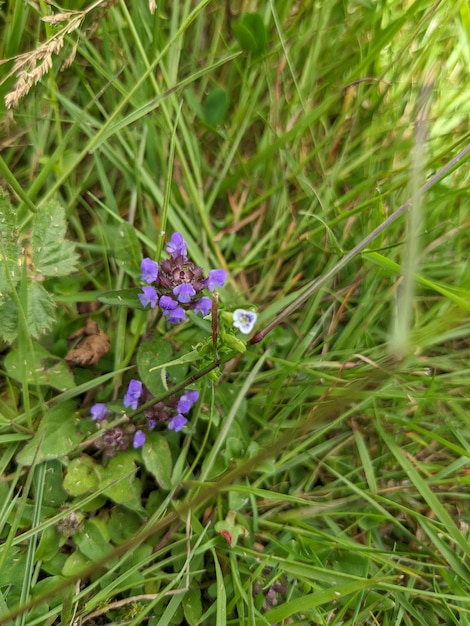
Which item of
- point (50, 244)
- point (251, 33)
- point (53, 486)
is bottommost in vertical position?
point (53, 486)

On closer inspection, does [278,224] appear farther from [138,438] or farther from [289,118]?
[138,438]


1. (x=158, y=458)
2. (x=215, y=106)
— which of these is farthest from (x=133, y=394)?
(x=215, y=106)

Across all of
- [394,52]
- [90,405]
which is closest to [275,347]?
[90,405]

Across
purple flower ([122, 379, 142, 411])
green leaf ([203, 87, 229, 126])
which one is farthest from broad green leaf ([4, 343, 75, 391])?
green leaf ([203, 87, 229, 126])

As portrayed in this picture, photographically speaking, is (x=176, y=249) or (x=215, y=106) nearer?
(x=176, y=249)

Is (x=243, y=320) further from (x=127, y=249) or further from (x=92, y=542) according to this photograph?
(x=92, y=542)
